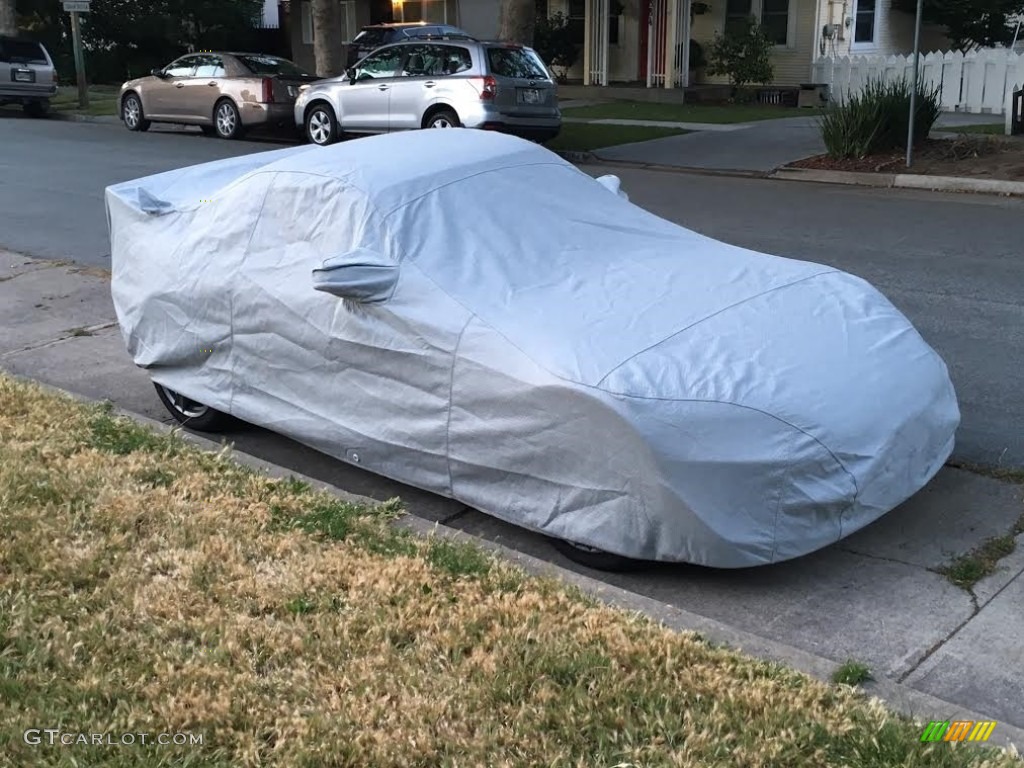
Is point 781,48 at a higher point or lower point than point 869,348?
higher

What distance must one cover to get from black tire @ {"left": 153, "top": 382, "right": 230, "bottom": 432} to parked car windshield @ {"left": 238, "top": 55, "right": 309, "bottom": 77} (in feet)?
49.7

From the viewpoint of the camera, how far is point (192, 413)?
582 centimetres

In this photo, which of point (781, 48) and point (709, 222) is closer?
point (709, 222)

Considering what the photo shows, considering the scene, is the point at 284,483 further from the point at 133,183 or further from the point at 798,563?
the point at 133,183

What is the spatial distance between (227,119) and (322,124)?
103 inches

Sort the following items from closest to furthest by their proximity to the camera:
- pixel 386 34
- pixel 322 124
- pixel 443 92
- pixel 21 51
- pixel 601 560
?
pixel 601 560
pixel 443 92
pixel 322 124
pixel 386 34
pixel 21 51

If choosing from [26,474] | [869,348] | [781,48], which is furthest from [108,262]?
[781,48]

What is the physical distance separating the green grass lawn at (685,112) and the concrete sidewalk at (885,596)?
58.5ft

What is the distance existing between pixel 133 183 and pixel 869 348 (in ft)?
13.6

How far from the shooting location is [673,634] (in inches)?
137

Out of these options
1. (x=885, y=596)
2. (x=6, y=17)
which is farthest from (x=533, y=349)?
(x=6, y=17)

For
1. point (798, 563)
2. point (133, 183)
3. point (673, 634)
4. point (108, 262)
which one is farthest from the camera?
point (108, 262)

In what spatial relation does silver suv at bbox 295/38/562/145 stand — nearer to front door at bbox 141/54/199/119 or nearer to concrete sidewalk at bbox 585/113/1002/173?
concrete sidewalk at bbox 585/113/1002/173

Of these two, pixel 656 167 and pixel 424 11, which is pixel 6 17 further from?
pixel 656 167
